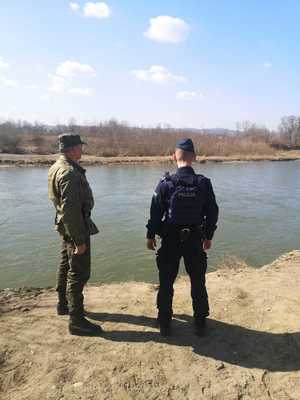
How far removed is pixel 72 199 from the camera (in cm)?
398

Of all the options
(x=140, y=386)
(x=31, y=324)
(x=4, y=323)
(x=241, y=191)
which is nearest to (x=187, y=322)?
(x=140, y=386)

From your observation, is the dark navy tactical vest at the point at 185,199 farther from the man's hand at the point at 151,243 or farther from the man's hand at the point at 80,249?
the man's hand at the point at 80,249

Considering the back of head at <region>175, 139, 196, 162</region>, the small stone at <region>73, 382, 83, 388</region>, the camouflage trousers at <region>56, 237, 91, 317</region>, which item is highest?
the back of head at <region>175, 139, 196, 162</region>

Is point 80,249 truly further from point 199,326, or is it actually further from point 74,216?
point 199,326

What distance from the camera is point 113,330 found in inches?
172

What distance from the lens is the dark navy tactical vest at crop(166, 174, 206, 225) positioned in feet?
13.1

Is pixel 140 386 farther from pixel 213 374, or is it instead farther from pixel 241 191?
pixel 241 191

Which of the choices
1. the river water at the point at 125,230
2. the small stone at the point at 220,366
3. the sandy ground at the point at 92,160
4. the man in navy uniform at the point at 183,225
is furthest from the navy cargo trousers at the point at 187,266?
the sandy ground at the point at 92,160

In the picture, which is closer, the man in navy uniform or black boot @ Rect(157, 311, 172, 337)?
the man in navy uniform

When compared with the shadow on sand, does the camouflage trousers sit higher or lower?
higher

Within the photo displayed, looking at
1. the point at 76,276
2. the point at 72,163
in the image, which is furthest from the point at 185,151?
the point at 76,276

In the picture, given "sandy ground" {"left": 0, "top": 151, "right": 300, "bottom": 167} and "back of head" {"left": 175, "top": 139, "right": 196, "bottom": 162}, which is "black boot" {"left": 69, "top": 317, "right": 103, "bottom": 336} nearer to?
"back of head" {"left": 175, "top": 139, "right": 196, "bottom": 162}

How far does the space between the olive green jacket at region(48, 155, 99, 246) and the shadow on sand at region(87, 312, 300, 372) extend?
1.16 metres

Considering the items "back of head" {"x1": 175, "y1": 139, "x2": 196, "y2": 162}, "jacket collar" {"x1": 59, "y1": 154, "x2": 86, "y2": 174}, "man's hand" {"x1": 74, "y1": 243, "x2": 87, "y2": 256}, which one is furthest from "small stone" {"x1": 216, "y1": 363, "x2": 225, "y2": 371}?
"jacket collar" {"x1": 59, "y1": 154, "x2": 86, "y2": 174}
